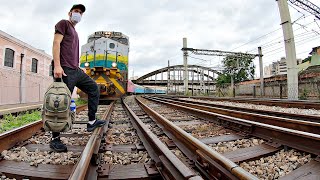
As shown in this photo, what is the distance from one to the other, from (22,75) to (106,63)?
323 inches

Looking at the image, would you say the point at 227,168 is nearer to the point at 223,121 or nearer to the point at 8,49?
the point at 223,121

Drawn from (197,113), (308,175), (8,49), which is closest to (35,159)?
(308,175)

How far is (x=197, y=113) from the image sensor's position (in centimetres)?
524

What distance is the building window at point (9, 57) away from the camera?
14195mm

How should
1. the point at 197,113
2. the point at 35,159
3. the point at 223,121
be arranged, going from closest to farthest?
the point at 35,159, the point at 223,121, the point at 197,113

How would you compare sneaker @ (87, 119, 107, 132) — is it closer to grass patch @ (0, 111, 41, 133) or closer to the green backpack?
the green backpack

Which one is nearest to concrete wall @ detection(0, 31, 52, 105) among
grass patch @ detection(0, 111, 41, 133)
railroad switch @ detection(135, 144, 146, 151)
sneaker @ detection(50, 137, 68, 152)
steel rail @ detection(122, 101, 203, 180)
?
grass patch @ detection(0, 111, 41, 133)

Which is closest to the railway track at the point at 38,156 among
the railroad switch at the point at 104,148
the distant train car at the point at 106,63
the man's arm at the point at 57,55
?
the railroad switch at the point at 104,148

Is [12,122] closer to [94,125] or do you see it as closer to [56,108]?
[94,125]

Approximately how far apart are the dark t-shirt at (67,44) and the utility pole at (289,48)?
12.3 m

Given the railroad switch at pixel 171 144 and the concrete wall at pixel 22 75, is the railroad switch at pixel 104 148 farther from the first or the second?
the concrete wall at pixel 22 75

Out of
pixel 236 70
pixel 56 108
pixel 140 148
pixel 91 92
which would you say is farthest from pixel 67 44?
pixel 236 70

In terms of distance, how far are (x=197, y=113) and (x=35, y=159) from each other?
370cm

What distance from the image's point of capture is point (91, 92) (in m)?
3.31
